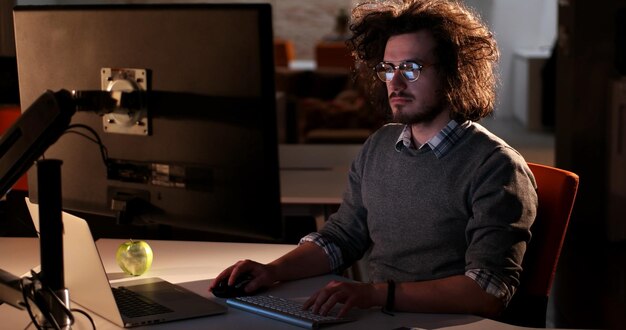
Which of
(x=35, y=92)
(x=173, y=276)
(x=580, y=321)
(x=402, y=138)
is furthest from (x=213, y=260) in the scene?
(x=580, y=321)

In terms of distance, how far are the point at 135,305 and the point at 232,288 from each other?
20 cm

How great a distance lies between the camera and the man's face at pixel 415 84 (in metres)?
2.18

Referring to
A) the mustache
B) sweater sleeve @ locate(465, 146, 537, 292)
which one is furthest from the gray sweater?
the mustache

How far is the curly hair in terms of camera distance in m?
2.22

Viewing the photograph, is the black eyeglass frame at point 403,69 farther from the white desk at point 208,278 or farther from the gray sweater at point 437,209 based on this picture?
the white desk at point 208,278

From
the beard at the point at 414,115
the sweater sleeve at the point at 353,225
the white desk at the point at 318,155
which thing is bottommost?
the white desk at the point at 318,155

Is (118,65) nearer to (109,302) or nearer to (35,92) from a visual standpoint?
(35,92)

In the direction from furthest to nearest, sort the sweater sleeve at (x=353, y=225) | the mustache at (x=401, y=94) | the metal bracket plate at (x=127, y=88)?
the sweater sleeve at (x=353, y=225) < the mustache at (x=401, y=94) < the metal bracket plate at (x=127, y=88)

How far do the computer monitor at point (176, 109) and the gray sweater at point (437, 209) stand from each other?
0.56 metres

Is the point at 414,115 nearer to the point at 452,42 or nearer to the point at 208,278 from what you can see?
the point at 452,42

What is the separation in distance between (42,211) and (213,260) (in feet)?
2.76

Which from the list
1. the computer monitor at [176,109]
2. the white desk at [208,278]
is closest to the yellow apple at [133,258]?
the white desk at [208,278]

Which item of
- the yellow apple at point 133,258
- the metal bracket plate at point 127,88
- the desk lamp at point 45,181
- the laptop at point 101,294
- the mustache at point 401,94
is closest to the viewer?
the desk lamp at point 45,181

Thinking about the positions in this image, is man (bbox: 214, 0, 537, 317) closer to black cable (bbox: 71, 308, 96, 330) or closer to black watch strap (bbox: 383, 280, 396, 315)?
black watch strap (bbox: 383, 280, 396, 315)
